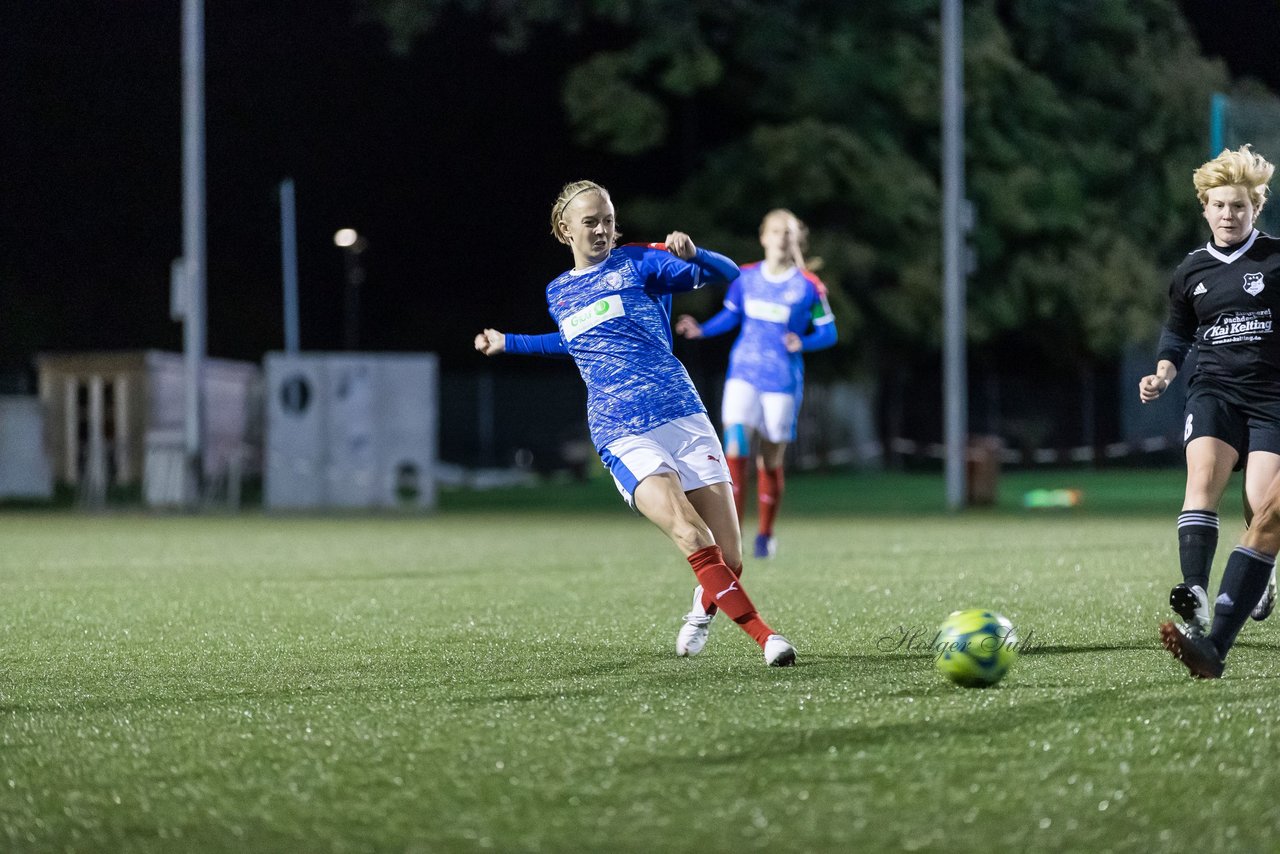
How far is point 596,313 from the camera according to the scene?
673 centimetres

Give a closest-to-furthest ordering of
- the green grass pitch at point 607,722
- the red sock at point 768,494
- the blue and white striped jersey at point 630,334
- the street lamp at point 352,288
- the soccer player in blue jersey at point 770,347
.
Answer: the green grass pitch at point 607,722, the blue and white striped jersey at point 630,334, the soccer player in blue jersey at point 770,347, the red sock at point 768,494, the street lamp at point 352,288

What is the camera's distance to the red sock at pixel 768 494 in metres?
12.4

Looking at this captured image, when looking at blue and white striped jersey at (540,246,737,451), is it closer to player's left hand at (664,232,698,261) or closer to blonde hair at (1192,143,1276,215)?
player's left hand at (664,232,698,261)

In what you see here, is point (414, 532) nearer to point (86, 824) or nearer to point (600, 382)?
point (600, 382)

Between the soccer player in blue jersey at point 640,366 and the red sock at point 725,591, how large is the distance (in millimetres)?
54

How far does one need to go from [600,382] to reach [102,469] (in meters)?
19.2

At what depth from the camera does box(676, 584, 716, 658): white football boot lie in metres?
6.79

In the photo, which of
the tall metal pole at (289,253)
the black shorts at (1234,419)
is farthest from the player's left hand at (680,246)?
the tall metal pole at (289,253)

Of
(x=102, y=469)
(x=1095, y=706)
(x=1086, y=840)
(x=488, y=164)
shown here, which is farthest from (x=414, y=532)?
(x=488, y=164)

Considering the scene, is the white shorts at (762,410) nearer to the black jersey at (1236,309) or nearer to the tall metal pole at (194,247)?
the black jersey at (1236,309)

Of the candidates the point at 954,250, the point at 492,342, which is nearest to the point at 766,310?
the point at 492,342

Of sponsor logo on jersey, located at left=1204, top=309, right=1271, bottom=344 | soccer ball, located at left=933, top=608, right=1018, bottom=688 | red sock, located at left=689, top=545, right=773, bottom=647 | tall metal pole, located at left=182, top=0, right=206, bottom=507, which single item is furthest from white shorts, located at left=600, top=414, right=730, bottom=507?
tall metal pole, located at left=182, top=0, right=206, bottom=507

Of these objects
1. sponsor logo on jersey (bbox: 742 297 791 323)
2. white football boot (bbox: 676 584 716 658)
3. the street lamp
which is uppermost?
the street lamp

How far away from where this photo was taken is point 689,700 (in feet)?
17.8
